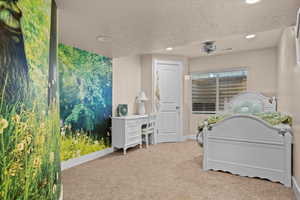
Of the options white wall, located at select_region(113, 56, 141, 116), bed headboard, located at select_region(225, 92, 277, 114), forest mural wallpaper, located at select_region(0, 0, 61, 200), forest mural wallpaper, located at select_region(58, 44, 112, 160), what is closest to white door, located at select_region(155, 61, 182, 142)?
white wall, located at select_region(113, 56, 141, 116)

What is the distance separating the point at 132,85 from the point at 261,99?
124 inches

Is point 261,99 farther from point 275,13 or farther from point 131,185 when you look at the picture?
point 131,185

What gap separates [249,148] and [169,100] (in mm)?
2721

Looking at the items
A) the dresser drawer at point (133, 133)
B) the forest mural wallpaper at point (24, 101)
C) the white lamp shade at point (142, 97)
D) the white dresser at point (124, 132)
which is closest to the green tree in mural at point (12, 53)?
the forest mural wallpaper at point (24, 101)

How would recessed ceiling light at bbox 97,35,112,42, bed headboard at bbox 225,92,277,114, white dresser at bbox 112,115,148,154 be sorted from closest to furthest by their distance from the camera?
recessed ceiling light at bbox 97,35,112,42
white dresser at bbox 112,115,148,154
bed headboard at bbox 225,92,277,114

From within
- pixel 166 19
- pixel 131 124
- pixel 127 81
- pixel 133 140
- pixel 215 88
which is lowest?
pixel 133 140

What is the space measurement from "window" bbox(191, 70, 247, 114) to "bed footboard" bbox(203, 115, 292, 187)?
2.46 metres

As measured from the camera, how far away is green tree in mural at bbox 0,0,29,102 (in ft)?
2.59

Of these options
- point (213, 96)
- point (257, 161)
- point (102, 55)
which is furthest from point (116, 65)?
point (257, 161)

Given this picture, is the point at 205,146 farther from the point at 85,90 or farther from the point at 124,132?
the point at 85,90

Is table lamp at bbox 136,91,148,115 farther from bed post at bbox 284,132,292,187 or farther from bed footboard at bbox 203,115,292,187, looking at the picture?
bed post at bbox 284,132,292,187

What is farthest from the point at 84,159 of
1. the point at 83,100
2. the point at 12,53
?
the point at 12,53

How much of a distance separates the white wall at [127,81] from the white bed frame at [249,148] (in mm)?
2184

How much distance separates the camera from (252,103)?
4.17m
